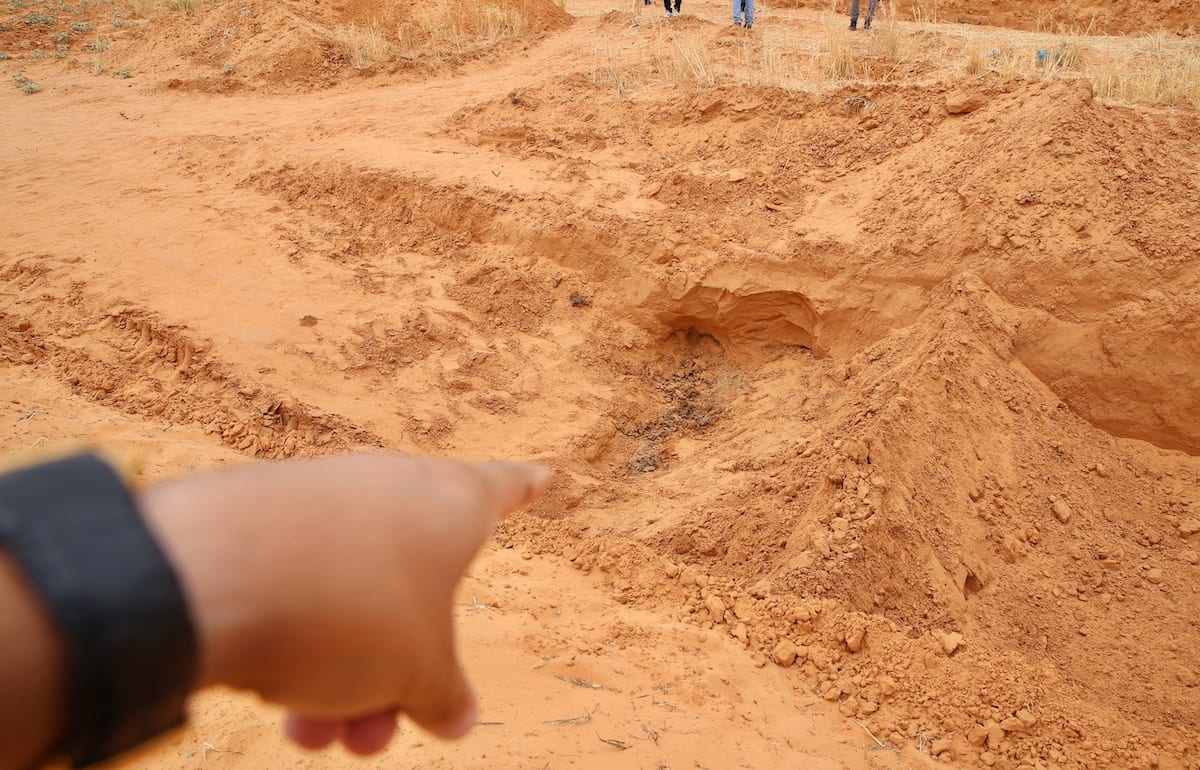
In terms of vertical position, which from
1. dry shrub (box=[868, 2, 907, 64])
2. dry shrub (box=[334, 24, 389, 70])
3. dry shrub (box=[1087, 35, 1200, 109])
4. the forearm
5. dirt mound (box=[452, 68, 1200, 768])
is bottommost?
dirt mound (box=[452, 68, 1200, 768])

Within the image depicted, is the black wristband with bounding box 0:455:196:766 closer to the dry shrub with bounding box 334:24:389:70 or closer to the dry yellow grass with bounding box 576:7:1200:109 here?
the dry yellow grass with bounding box 576:7:1200:109

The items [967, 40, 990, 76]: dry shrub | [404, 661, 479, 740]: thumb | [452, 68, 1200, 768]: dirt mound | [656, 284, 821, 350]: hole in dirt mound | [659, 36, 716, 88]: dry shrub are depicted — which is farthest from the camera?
[659, 36, 716, 88]: dry shrub

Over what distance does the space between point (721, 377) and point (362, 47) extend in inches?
318

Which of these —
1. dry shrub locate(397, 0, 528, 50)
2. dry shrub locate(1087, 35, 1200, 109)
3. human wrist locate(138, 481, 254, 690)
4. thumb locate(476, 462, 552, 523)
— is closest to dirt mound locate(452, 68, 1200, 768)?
dry shrub locate(1087, 35, 1200, 109)

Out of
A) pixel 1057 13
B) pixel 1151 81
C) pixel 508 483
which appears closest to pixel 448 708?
pixel 508 483

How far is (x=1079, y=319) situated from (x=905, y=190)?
1.39 metres

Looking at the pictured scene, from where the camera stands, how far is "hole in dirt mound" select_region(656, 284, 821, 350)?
539cm

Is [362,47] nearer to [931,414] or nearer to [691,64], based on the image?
[691,64]

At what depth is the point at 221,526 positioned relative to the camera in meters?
0.65

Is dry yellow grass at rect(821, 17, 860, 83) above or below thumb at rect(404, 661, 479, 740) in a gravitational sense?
above

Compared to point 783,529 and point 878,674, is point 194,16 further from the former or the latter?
point 878,674

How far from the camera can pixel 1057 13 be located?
514 inches

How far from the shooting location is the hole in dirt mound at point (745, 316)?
5.39m

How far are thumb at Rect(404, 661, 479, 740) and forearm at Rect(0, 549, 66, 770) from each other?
32 cm
